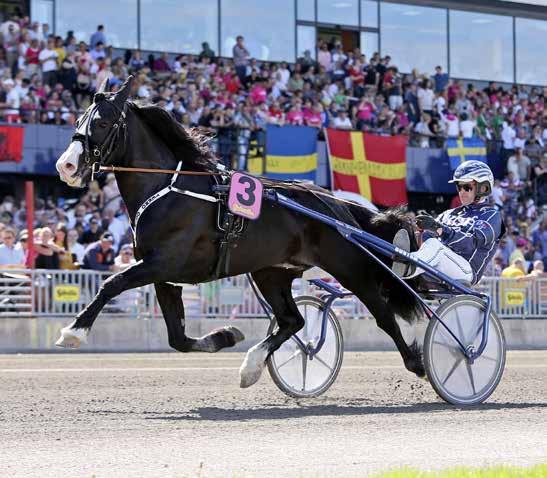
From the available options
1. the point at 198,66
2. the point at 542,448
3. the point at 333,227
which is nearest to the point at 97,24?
the point at 198,66

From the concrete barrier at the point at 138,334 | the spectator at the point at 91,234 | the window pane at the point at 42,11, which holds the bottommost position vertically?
the concrete barrier at the point at 138,334

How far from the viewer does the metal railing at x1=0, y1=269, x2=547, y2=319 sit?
54.3ft

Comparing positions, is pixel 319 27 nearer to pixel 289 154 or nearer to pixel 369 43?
pixel 369 43

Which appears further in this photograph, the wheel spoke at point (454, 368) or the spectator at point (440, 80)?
the spectator at point (440, 80)

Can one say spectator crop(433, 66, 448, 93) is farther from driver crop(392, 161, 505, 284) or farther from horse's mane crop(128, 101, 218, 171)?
horse's mane crop(128, 101, 218, 171)

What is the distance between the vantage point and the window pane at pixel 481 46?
3444cm

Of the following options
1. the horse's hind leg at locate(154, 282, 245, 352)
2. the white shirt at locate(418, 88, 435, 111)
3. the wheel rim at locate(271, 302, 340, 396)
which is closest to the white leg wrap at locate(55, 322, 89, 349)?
the horse's hind leg at locate(154, 282, 245, 352)

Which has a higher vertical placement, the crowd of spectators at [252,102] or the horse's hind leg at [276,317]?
the crowd of spectators at [252,102]

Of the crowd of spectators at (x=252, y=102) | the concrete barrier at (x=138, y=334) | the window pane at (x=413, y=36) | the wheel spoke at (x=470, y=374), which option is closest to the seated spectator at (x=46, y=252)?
the crowd of spectators at (x=252, y=102)

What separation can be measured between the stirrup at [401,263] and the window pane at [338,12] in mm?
21592

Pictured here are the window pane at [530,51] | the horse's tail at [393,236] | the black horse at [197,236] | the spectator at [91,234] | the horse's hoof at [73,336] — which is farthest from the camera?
the window pane at [530,51]

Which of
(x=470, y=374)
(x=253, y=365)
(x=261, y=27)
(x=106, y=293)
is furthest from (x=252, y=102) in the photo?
(x=106, y=293)

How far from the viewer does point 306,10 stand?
103ft

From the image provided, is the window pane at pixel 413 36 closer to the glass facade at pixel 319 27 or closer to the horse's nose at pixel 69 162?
the glass facade at pixel 319 27
